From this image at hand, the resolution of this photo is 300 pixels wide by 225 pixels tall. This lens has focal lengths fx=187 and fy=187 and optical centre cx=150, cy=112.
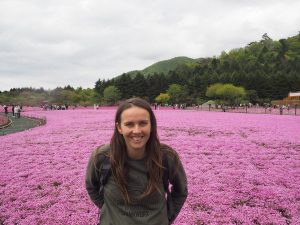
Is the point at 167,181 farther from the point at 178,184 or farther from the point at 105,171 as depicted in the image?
the point at 105,171

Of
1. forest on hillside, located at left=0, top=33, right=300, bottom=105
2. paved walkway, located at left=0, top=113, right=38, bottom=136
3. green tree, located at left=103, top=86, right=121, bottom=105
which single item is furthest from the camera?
green tree, located at left=103, top=86, right=121, bottom=105

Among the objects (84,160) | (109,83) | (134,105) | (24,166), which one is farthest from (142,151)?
(109,83)

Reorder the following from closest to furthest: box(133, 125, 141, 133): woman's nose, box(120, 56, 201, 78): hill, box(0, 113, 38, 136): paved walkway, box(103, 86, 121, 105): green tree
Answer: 1. box(133, 125, 141, 133): woman's nose
2. box(0, 113, 38, 136): paved walkway
3. box(103, 86, 121, 105): green tree
4. box(120, 56, 201, 78): hill

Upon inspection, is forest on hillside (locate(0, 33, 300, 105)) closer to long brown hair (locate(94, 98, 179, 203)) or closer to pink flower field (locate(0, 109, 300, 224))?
pink flower field (locate(0, 109, 300, 224))

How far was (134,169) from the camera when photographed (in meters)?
1.77

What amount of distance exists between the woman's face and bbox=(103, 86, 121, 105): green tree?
3095 inches

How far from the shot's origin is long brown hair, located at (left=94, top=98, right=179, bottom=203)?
65.9 inches

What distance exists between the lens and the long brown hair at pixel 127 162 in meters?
1.67

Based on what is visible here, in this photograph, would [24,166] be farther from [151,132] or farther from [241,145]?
[241,145]

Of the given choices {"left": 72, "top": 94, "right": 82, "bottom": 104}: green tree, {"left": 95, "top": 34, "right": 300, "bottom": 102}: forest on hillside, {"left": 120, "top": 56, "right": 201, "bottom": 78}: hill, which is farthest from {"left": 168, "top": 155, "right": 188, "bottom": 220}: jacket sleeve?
{"left": 120, "top": 56, "right": 201, "bottom": 78}: hill

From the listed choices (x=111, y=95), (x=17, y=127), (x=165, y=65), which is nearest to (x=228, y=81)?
(x=111, y=95)

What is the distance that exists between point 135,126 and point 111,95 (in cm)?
7884

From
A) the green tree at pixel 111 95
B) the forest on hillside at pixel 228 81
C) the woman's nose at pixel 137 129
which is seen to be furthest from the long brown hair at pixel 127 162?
the green tree at pixel 111 95

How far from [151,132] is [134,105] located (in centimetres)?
34
